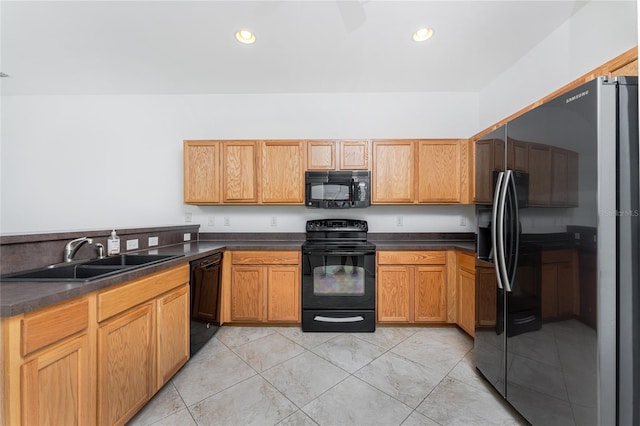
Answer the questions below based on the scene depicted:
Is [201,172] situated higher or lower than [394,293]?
higher

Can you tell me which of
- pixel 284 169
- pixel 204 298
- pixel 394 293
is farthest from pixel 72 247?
pixel 394 293

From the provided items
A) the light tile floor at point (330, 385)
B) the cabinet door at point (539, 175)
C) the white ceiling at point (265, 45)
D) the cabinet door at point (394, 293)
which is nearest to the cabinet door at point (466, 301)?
the light tile floor at point (330, 385)

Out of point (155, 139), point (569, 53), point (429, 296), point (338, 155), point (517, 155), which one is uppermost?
point (569, 53)

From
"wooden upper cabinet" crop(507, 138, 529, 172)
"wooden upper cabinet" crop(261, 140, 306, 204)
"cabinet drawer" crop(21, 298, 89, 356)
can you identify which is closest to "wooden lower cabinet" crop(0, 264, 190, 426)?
"cabinet drawer" crop(21, 298, 89, 356)

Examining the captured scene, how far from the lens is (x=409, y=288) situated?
2.53m

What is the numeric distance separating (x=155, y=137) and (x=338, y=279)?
3054mm

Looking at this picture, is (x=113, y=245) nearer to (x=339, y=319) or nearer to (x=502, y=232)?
(x=339, y=319)

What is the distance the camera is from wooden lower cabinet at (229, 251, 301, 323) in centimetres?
253

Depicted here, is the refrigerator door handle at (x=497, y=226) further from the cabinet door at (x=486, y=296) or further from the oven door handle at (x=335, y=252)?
the oven door handle at (x=335, y=252)

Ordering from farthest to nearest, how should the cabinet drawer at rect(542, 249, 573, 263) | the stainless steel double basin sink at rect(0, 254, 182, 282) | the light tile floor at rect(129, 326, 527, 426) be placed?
the light tile floor at rect(129, 326, 527, 426)
the stainless steel double basin sink at rect(0, 254, 182, 282)
the cabinet drawer at rect(542, 249, 573, 263)

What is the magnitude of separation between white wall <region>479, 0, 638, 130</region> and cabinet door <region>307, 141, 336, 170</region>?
6.53 feet

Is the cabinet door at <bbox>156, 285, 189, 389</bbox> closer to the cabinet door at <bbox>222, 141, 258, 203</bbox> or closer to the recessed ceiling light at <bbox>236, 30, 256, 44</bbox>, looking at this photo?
the cabinet door at <bbox>222, 141, 258, 203</bbox>

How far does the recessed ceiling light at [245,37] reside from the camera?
79.7 inches

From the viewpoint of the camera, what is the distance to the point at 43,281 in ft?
3.81
